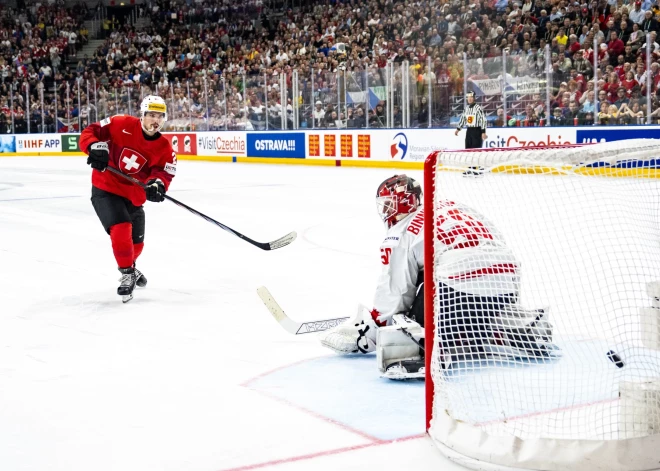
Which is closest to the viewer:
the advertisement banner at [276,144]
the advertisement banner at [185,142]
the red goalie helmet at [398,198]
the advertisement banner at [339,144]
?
the red goalie helmet at [398,198]

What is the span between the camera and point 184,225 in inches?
337

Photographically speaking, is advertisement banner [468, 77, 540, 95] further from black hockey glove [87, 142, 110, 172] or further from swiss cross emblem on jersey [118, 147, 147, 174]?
black hockey glove [87, 142, 110, 172]

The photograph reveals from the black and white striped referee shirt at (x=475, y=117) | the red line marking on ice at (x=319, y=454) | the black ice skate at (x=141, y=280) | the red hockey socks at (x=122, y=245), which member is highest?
the black and white striped referee shirt at (x=475, y=117)

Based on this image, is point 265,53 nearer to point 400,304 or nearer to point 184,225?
point 184,225

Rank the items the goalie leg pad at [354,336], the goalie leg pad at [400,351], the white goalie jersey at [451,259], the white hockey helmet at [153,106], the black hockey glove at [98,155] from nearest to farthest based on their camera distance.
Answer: the white goalie jersey at [451,259] → the goalie leg pad at [400,351] → the goalie leg pad at [354,336] → the black hockey glove at [98,155] → the white hockey helmet at [153,106]

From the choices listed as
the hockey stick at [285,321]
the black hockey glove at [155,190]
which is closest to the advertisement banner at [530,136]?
the black hockey glove at [155,190]

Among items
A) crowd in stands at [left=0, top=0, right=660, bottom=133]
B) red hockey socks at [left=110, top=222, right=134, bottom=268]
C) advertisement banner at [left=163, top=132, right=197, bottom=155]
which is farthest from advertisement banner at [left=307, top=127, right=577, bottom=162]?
red hockey socks at [left=110, top=222, right=134, bottom=268]

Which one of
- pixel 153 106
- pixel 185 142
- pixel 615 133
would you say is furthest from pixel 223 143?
pixel 153 106

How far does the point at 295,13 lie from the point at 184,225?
1702 centimetres

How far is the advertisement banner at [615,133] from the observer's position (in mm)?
11627

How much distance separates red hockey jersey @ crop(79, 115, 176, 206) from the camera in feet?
16.8

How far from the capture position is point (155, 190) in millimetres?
4980

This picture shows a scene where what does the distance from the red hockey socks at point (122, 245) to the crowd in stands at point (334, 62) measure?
872cm

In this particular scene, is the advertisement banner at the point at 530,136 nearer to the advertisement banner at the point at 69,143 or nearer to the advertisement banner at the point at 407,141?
the advertisement banner at the point at 407,141
